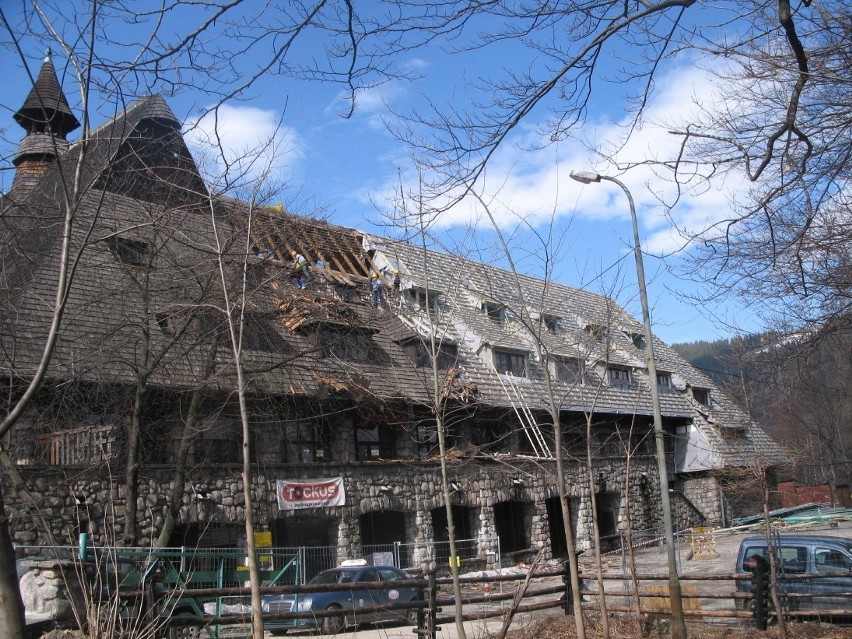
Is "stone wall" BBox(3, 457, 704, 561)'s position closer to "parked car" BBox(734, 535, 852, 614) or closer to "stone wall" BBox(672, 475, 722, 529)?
"stone wall" BBox(672, 475, 722, 529)

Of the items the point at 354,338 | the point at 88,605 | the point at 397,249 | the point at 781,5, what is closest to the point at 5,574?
the point at 88,605

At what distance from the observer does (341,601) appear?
50.9 ft

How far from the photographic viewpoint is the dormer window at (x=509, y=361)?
2778 cm

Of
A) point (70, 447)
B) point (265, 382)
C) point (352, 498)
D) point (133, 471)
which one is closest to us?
point (133, 471)

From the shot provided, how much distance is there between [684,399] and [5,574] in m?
34.1

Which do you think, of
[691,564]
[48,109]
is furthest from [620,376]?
[48,109]

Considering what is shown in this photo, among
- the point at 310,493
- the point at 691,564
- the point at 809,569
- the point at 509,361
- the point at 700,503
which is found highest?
the point at 509,361

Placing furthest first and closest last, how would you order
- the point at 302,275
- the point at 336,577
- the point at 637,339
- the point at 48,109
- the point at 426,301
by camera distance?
the point at 637,339, the point at 302,275, the point at 336,577, the point at 426,301, the point at 48,109

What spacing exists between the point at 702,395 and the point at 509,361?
14.5 meters

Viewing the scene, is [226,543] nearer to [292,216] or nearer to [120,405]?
[120,405]

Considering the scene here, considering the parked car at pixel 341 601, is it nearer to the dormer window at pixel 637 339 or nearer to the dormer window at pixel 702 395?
the dormer window at pixel 637 339

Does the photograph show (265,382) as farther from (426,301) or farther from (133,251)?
(426,301)

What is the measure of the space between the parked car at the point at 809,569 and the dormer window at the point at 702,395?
2441cm

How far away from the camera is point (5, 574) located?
497 centimetres
